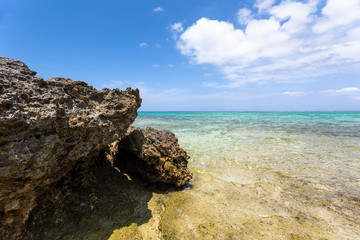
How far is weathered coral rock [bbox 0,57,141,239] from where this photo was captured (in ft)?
6.76

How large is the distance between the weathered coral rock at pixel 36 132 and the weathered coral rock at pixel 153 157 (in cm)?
92

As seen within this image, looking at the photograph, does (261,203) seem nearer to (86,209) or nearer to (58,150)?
(86,209)

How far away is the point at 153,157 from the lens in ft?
13.2

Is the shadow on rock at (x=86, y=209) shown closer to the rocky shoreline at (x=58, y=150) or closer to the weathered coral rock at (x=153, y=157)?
the rocky shoreline at (x=58, y=150)

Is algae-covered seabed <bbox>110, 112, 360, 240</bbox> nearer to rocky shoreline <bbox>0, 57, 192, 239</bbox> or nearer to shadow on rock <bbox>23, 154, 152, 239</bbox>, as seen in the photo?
shadow on rock <bbox>23, 154, 152, 239</bbox>

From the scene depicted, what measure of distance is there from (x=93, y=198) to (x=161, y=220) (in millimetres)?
1367

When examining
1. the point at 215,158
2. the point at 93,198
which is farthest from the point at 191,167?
the point at 93,198

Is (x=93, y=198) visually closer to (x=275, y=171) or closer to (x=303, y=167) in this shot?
(x=275, y=171)

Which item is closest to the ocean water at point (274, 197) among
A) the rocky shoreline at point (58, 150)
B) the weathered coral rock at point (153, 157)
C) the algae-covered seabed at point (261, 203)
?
the algae-covered seabed at point (261, 203)

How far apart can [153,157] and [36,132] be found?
229 cm

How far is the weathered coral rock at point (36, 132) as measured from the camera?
2.06m

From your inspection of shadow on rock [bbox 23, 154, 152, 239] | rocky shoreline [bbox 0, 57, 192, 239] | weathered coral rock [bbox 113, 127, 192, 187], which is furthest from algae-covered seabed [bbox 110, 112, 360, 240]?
rocky shoreline [bbox 0, 57, 192, 239]

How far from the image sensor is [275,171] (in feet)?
18.1

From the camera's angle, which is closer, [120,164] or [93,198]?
[93,198]
